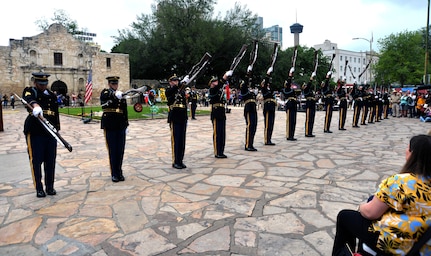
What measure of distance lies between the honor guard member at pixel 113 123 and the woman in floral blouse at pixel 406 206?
459 centimetres

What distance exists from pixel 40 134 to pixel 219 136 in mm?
3999

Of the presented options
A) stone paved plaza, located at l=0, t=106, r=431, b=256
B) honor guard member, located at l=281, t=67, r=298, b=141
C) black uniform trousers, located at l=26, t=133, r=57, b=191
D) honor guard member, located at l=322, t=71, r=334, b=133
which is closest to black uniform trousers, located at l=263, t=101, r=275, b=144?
stone paved plaza, located at l=0, t=106, r=431, b=256

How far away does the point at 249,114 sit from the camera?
29.4ft

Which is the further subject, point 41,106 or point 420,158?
point 41,106

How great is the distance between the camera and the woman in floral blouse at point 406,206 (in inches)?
88.7

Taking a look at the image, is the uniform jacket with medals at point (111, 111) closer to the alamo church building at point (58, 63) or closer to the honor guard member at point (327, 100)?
the honor guard member at point (327, 100)

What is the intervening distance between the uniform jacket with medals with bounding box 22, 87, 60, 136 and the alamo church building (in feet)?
109

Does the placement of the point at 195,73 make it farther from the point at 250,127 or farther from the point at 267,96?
the point at 267,96

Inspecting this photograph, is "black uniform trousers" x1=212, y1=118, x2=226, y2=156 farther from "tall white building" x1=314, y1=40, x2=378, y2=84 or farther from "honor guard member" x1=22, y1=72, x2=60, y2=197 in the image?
"tall white building" x1=314, y1=40, x2=378, y2=84

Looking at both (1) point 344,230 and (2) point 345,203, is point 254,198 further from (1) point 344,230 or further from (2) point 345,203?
(1) point 344,230

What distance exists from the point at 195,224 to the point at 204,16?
39.0 meters

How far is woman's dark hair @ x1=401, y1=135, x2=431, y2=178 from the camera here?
2.26 metres

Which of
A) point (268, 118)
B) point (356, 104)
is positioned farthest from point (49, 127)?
point (356, 104)

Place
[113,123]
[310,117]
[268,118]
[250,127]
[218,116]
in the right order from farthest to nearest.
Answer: [310,117] → [268,118] → [250,127] → [218,116] → [113,123]
